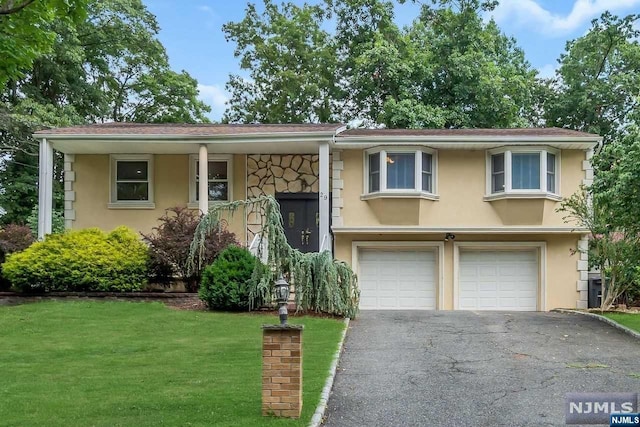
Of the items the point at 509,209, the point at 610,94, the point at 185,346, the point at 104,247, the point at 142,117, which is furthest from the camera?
the point at 142,117

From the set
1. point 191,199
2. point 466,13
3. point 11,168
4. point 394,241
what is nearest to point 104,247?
point 191,199

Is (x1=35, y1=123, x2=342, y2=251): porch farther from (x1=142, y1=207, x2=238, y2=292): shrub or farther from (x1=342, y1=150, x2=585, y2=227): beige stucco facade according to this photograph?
(x1=142, y1=207, x2=238, y2=292): shrub

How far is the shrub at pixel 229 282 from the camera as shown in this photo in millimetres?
13102

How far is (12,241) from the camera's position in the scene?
16.2m

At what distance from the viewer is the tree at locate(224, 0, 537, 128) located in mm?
25016

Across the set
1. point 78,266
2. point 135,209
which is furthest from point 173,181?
point 78,266

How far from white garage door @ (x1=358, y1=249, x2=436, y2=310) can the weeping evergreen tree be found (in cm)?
467

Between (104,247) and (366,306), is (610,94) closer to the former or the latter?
(366,306)

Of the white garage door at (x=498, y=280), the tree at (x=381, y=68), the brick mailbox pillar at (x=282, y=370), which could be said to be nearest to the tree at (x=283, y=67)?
the tree at (x=381, y=68)

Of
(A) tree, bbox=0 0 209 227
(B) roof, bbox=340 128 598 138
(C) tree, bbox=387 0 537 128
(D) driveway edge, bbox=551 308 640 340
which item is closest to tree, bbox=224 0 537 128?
(C) tree, bbox=387 0 537 128

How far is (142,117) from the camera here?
28.8 meters

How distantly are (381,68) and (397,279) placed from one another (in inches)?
437

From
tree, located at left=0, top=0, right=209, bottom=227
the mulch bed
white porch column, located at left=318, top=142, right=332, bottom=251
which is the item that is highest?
tree, located at left=0, top=0, right=209, bottom=227

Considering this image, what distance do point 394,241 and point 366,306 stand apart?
2.00 meters
